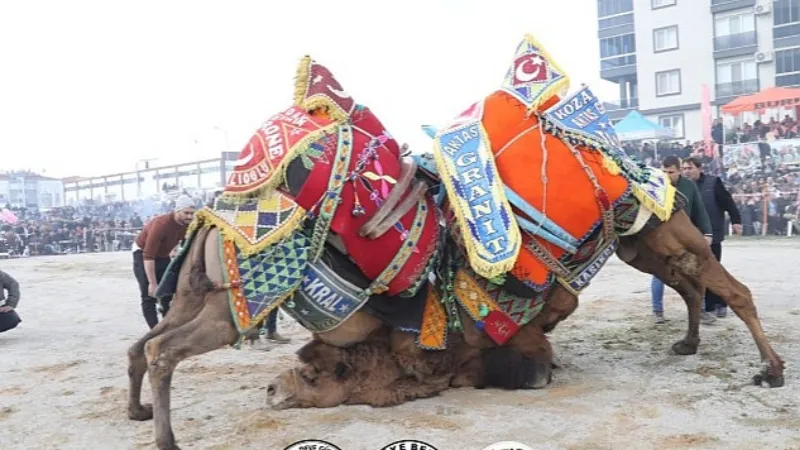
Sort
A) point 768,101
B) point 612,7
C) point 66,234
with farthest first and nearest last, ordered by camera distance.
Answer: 1. point 612,7
2. point 66,234
3. point 768,101

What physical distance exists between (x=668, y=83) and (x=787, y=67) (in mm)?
5562

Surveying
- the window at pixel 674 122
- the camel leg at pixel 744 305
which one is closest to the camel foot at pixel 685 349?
the camel leg at pixel 744 305

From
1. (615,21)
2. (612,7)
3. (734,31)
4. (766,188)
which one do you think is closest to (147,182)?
(615,21)

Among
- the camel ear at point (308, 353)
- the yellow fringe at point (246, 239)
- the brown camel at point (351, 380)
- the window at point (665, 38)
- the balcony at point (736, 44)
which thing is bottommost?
the brown camel at point (351, 380)

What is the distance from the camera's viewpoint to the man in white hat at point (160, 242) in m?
6.61

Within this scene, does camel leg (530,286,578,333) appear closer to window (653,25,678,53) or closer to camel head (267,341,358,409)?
camel head (267,341,358,409)

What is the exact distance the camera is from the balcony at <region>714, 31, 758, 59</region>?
111 ft

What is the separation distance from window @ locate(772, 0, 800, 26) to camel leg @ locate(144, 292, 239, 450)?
34.8 metres

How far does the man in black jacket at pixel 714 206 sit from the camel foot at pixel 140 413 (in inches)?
206

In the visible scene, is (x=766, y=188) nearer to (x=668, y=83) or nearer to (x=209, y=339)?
(x=209, y=339)

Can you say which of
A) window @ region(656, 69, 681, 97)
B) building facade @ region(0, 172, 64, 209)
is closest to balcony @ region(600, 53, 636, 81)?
window @ region(656, 69, 681, 97)

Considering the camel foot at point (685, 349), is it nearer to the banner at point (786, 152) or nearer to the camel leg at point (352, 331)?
the camel leg at point (352, 331)

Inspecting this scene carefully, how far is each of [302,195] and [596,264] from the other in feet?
6.89

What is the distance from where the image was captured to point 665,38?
3644 centimetres
